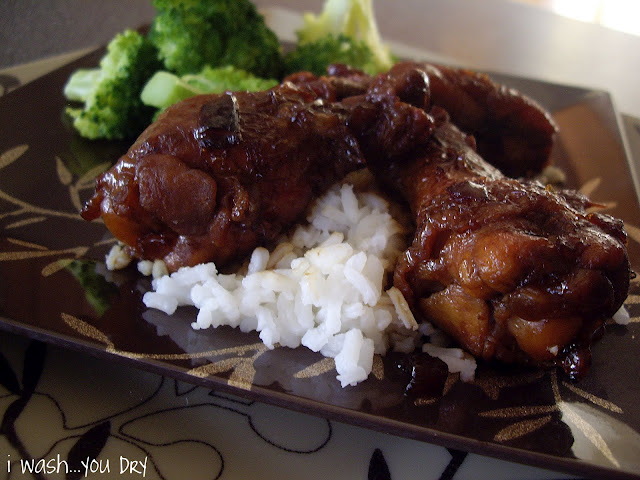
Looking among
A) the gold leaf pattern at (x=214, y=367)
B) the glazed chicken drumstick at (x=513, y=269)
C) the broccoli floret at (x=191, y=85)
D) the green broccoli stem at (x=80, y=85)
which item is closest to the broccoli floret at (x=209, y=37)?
the broccoli floret at (x=191, y=85)

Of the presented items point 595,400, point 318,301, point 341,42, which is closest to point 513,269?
point 595,400

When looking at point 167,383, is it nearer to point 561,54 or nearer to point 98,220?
point 98,220

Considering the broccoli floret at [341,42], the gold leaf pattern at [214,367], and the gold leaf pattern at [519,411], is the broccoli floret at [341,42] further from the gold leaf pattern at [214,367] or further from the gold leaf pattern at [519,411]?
the gold leaf pattern at [519,411]

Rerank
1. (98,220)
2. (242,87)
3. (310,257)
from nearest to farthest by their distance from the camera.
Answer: (310,257) → (98,220) → (242,87)

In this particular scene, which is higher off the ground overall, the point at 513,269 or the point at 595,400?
the point at 513,269

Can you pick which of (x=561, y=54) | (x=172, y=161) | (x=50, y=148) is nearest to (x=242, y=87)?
(x=50, y=148)

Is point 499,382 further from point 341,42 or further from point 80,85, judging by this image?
point 80,85
